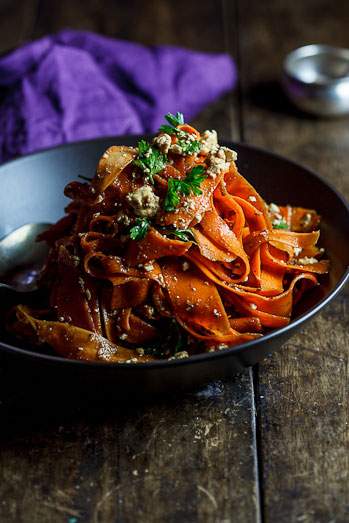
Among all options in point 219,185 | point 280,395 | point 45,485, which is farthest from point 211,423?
point 219,185

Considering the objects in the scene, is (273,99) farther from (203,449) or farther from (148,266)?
(203,449)

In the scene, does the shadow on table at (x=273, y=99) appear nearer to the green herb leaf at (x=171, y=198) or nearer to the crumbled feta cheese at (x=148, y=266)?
the green herb leaf at (x=171, y=198)

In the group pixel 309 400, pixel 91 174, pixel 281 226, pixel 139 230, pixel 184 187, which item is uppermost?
pixel 184 187

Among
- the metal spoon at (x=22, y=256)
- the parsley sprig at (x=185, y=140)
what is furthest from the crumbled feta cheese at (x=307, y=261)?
the metal spoon at (x=22, y=256)

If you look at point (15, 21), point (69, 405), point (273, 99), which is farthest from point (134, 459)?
point (15, 21)

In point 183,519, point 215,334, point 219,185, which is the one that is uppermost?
point 219,185

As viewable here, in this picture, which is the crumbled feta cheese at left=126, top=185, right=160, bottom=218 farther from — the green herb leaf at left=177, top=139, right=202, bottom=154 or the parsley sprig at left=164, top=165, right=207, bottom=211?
the green herb leaf at left=177, top=139, right=202, bottom=154

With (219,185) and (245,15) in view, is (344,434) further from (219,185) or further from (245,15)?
(245,15)
